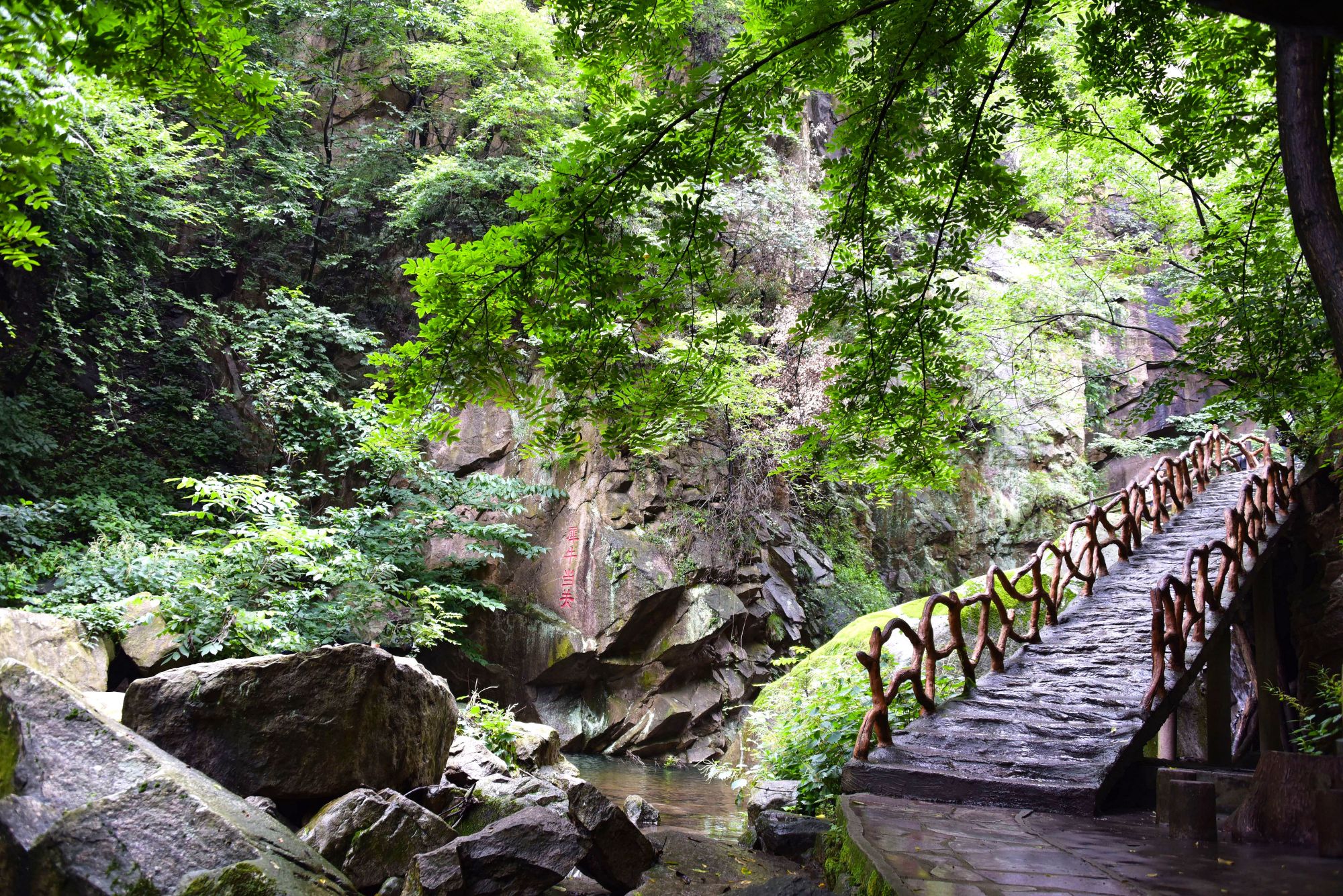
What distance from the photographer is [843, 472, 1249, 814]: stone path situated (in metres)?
4.95

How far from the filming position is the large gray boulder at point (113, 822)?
4074mm

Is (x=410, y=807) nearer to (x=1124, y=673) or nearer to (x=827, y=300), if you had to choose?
(x=827, y=300)

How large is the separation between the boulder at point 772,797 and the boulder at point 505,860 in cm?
Result: 153

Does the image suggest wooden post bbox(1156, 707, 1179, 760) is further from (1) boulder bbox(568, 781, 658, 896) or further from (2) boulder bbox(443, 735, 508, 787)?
(2) boulder bbox(443, 735, 508, 787)

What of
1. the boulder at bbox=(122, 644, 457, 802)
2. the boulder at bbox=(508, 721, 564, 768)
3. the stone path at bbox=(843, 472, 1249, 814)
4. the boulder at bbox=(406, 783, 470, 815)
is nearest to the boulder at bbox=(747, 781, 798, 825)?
the stone path at bbox=(843, 472, 1249, 814)

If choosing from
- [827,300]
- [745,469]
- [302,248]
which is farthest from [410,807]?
[302,248]

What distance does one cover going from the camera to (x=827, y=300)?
420 cm

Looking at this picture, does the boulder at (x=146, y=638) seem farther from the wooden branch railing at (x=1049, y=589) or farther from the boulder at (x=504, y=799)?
the wooden branch railing at (x=1049, y=589)

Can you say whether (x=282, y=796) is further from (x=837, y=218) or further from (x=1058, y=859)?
(x=837, y=218)

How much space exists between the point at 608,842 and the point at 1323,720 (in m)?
6.23

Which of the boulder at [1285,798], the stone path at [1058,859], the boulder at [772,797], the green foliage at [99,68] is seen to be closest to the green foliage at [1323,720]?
the boulder at [1285,798]

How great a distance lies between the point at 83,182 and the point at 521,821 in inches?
489

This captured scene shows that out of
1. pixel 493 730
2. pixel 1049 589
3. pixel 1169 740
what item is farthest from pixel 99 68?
pixel 1049 589

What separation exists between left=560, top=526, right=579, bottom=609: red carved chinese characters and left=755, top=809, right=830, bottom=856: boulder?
27.7 feet
